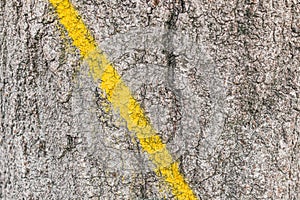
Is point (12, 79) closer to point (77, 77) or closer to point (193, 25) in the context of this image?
point (77, 77)

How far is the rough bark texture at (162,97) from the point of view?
0.76 m

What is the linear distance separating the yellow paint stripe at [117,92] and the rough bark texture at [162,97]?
1 cm

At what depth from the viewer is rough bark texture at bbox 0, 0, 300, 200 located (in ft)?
2.51

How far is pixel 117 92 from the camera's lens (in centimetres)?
78

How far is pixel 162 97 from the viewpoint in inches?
30.7

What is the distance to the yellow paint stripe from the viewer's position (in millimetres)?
769

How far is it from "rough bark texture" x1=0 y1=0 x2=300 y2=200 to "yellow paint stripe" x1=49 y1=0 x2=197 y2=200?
12 mm

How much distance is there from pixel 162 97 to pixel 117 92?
0.08m

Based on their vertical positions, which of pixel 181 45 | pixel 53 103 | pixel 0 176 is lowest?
pixel 0 176

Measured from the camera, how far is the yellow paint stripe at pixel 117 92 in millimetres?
769

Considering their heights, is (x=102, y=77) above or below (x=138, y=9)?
below

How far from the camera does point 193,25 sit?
2.50 ft

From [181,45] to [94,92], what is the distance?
0.57ft

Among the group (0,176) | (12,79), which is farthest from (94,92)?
(0,176)
